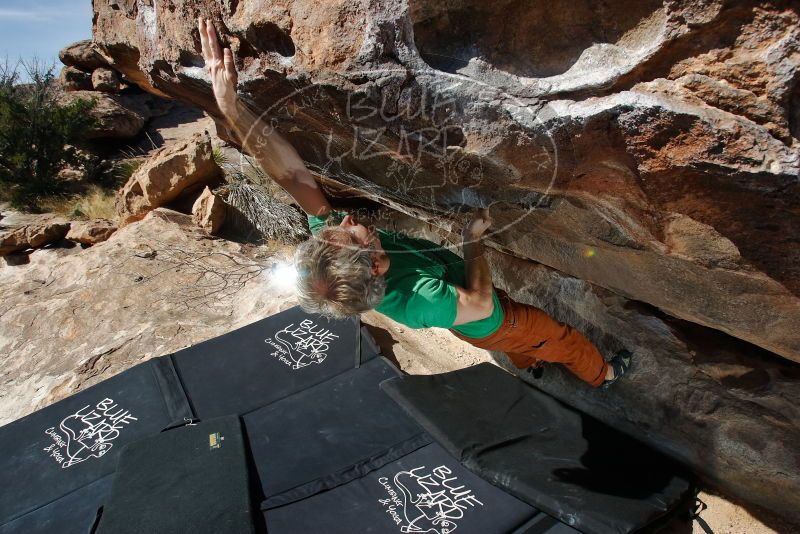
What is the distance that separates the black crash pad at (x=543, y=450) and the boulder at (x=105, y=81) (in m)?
8.81

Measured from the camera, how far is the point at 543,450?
7.47 feet

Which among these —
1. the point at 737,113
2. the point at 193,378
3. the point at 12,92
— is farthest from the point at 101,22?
the point at 12,92

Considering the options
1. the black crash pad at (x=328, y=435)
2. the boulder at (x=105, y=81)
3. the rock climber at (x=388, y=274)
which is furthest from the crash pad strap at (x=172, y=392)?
the boulder at (x=105, y=81)

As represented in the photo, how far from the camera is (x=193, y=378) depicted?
2.89m

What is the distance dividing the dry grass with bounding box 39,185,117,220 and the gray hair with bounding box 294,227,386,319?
523 cm

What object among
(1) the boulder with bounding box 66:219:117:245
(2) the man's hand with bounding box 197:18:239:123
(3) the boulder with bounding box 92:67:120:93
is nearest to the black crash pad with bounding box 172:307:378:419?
(2) the man's hand with bounding box 197:18:239:123

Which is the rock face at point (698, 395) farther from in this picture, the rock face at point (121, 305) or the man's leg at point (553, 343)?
the rock face at point (121, 305)

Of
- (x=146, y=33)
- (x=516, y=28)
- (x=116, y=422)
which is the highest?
(x=146, y=33)

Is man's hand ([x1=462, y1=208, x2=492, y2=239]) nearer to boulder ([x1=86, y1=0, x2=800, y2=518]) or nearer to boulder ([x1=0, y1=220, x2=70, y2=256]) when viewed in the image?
boulder ([x1=86, y1=0, x2=800, y2=518])

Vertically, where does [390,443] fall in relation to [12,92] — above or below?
below

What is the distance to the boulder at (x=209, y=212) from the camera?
4.72 m

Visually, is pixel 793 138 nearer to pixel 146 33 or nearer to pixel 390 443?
pixel 390 443

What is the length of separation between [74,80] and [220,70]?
31.1 feet

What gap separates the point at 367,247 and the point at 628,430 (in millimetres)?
1504
